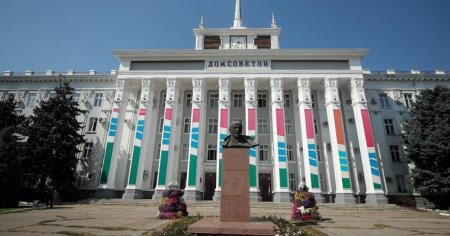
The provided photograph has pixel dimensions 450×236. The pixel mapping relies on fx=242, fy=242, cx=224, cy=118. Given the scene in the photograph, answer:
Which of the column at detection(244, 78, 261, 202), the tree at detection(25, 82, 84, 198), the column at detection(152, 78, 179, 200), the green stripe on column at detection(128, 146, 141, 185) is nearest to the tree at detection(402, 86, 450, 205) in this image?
the column at detection(244, 78, 261, 202)

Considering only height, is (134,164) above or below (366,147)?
below

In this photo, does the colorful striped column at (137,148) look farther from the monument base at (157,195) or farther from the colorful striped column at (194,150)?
the colorful striped column at (194,150)

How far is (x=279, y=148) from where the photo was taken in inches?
971

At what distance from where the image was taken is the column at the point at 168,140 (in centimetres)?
2439

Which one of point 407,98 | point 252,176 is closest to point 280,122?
point 252,176

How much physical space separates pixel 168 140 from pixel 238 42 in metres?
15.0

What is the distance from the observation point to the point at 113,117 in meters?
26.5

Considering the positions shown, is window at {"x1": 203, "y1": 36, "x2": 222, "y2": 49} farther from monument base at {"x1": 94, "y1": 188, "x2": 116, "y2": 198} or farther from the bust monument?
the bust monument

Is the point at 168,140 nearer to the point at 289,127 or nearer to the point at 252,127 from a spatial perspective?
the point at 252,127

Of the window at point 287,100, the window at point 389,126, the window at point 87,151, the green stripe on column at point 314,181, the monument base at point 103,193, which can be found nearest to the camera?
the green stripe on column at point 314,181

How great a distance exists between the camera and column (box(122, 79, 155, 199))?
24.1 metres

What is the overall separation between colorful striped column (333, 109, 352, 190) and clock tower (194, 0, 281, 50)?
11.5m

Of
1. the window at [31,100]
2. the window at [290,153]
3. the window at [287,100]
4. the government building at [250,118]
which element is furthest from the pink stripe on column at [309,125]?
the window at [31,100]

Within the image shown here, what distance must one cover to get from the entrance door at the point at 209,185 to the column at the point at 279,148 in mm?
6723
